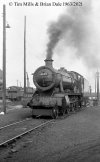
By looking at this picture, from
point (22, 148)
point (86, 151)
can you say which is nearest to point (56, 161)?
point (86, 151)

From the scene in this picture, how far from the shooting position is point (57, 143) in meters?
8.64

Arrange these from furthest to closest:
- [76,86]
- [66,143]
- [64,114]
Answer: [76,86]
[64,114]
[66,143]

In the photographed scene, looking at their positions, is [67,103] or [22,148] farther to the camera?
[67,103]

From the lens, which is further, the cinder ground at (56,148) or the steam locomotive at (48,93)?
the steam locomotive at (48,93)

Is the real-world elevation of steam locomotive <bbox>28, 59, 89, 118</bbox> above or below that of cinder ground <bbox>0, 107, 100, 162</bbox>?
above

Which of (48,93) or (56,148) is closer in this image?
(56,148)

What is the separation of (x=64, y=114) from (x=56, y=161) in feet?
37.9

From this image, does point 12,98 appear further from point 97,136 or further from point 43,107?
point 97,136

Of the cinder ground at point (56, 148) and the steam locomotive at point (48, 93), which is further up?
the steam locomotive at point (48, 93)

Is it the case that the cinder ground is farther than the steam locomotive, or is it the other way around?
the steam locomotive

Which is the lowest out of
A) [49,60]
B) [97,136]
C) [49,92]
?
[97,136]

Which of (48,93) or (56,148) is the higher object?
(48,93)

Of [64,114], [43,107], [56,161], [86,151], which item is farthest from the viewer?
[64,114]

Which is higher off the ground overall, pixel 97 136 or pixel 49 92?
pixel 49 92
